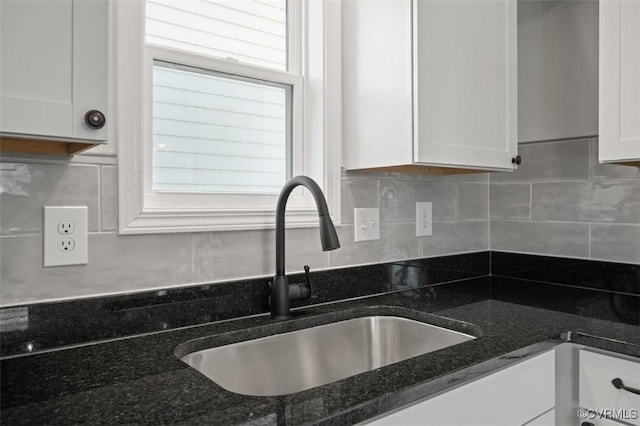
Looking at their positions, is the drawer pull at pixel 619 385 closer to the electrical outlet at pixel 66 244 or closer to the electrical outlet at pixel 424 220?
the electrical outlet at pixel 424 220

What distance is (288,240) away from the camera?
4.58ft

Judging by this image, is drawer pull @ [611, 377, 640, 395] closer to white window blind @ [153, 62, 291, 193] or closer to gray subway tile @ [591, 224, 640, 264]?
gray subway tile @ [591, 224, 640, 264]

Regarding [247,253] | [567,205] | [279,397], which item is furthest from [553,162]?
[279,397]

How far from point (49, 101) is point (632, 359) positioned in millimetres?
1304

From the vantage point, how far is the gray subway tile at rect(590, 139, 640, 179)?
164cm

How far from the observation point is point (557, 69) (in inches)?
73.0

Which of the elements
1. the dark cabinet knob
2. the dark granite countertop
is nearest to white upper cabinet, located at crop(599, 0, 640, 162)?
the dark granite countertop

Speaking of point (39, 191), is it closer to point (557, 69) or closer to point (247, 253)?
point (247, 253)

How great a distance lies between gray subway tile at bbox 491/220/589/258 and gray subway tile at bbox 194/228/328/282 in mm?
992

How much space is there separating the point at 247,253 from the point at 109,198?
0.40 meters

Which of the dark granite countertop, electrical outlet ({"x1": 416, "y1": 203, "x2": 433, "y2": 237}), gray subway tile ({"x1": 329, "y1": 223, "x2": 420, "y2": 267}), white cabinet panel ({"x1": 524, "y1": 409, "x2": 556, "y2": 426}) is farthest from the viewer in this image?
electrical outlet ({"x1": 416, "y1": 203, "x2": 433, "y2": 237})

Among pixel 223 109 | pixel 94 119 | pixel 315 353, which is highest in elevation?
pixel 223 109

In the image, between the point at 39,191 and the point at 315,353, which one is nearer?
the point at 39,191

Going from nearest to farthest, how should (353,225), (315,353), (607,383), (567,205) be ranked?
(607,383)
(315,353)
(353,225)
(567,205)
